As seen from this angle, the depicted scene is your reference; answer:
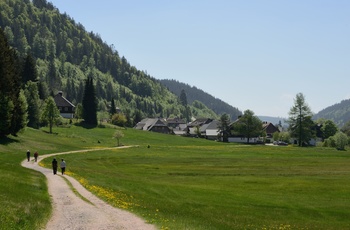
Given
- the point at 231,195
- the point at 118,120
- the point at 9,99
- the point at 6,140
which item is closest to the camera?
the point at 231,195

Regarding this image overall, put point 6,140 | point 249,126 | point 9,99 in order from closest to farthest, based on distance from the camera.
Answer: point 9,99 → point 6,140 → point 249,126

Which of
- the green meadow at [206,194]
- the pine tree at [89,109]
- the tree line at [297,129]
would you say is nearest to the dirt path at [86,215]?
the green meadow at [206,194]

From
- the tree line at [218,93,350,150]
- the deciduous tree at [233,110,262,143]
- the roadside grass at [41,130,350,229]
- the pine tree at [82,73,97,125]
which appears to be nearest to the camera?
the roadside grass at [41,130,350,229]

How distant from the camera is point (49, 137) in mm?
107188

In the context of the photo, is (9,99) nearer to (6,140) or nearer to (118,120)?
(6,140)

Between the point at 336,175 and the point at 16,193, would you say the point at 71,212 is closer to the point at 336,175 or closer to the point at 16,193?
the point at 16,193

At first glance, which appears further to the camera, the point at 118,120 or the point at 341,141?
the point at 118,120

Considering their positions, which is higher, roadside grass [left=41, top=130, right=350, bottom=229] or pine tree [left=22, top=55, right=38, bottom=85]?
pine tree [left=22, top=55, right=38, bottom=85]

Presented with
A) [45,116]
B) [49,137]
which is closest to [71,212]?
[49,137]

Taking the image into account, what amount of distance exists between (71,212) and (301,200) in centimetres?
2302

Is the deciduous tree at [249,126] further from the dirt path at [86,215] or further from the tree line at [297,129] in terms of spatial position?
the dirt path at [86,215]

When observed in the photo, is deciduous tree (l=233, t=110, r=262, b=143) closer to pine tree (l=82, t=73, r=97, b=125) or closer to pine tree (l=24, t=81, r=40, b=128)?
pine tree (l=82, t=73, r=97, b=125)

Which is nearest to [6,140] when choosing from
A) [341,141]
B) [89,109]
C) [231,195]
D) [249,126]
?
[231,195]

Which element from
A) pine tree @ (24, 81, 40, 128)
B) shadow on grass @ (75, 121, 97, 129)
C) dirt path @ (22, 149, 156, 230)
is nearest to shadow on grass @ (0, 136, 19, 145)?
pine tree @ (24, 81, 40, 128)
